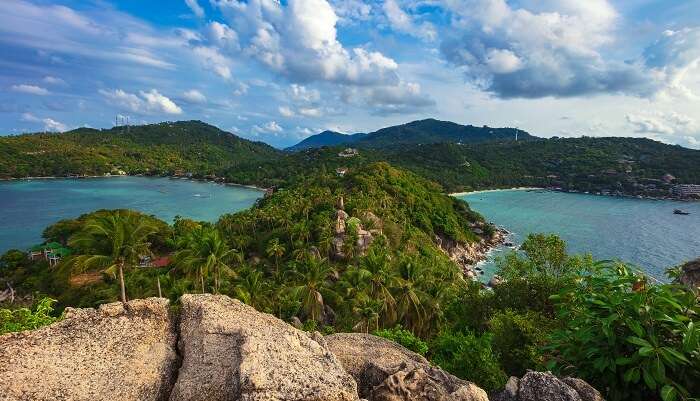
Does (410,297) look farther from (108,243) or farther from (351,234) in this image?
(351,234)

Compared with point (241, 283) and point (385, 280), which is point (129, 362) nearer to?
point (385, 280)

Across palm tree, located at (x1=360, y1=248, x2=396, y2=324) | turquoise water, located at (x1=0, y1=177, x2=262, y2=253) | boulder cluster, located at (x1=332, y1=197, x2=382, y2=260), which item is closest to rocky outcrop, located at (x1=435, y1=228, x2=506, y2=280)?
boulder cluster, located at (x1=332, y1=197, x2=382, y2=260)

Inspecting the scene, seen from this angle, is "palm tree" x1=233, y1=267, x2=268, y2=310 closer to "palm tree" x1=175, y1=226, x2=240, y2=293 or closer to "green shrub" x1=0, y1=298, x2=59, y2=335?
"palm tree" x1=175, y1=226, x2=240, y2=293

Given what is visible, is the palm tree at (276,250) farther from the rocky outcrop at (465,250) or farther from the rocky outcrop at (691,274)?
the rocky outcrop at (691,274)

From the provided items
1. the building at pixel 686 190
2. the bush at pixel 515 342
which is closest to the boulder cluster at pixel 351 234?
the bush at pixel 515 342

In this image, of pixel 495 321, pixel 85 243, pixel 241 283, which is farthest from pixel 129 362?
pixel 241 283

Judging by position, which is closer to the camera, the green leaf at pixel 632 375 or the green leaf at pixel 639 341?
the green leaf at pixel 639 341

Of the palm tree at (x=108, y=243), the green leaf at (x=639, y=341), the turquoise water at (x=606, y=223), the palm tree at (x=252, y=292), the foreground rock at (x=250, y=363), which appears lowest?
the turquoise water at (x=606, y=223)
